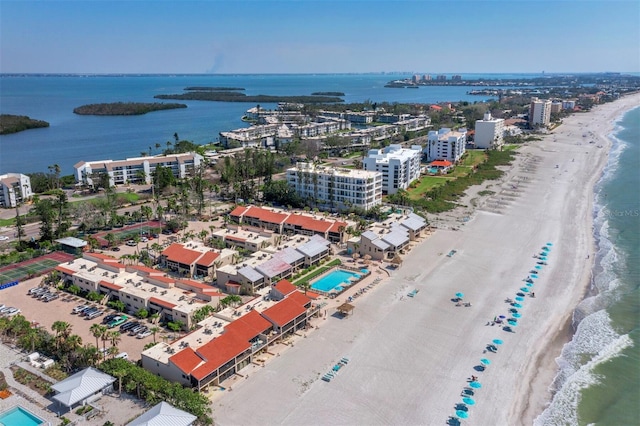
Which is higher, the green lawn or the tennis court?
the green lawn

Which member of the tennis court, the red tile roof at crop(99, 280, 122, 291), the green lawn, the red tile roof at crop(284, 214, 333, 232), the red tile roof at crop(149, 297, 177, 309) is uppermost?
the red tile roof at crop(284, 214, 333, 232)

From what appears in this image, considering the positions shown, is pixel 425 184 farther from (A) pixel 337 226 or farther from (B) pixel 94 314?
(B) pixel 94 314

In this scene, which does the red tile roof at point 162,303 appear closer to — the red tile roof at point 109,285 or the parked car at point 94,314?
the red tile roof at point 109,285

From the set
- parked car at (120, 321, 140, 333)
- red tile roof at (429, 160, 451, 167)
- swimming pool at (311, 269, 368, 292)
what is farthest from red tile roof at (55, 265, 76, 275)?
red tile roof at (429, 160, 451, 167)

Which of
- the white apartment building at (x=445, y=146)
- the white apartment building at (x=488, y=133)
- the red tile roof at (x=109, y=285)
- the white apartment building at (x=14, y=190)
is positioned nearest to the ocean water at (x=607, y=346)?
the red tile roof at (x=109, y=285)

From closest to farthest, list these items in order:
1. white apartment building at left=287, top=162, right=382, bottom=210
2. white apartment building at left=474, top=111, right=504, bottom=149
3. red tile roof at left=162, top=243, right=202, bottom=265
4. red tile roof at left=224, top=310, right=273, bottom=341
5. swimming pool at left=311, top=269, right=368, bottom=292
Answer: red tile roof at left=224, top=310, right=273, bottom=341, swimming pool at left=311, top=269, right=368, bottom=292, red tile roof at left=162, top=243, right=202, bottom=265, white apartment building at left=287, top=162, right=382, bottom=210, white apartment building at left=474, top=111, right=504, bottom=149

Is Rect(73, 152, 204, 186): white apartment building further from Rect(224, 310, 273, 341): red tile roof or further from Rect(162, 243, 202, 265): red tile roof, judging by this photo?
Rect(224, 310, 273, 341): red tile roof
